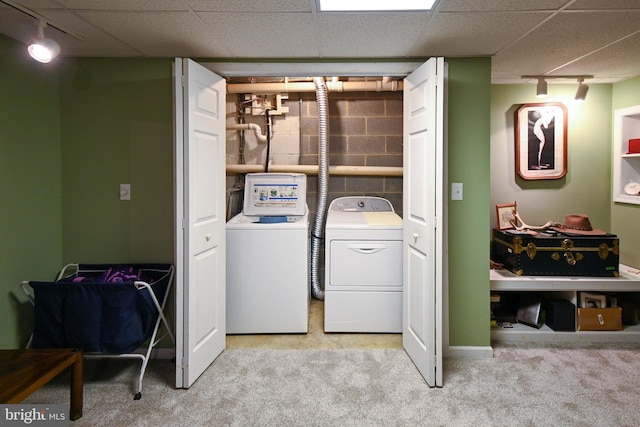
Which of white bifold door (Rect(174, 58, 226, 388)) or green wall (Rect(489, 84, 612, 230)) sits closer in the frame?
white bifold door (Rect(174, 58, 226, 388))

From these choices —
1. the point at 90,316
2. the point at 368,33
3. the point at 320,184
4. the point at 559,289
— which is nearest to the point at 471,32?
the point at 368,33

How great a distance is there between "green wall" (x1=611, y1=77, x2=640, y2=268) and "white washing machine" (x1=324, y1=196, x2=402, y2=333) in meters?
1.90

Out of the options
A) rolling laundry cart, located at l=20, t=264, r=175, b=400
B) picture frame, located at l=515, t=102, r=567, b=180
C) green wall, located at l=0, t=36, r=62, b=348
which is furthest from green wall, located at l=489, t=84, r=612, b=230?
green wall, located at l=0, t=36, r=62, b=348

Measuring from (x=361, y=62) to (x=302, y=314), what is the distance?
181cm

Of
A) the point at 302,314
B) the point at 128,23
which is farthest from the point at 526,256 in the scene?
the point at 128,23

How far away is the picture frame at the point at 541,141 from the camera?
3.39 m

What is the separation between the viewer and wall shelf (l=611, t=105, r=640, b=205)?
326cm

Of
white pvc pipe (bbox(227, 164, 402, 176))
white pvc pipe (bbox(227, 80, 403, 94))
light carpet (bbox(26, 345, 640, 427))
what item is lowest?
light carpet (bbox(26, 345, 640, 427))

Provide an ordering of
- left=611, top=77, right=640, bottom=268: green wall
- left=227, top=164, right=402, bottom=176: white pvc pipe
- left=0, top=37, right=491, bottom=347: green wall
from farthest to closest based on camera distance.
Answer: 1. left=227, top=164, right=402, bottom=176: white pvc pipe
2. left=611, top=77, right=640, bottom=268: green wall
3. left=0, top=37, right=491, bottom=347: green wall

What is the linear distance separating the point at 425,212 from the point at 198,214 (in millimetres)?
1296

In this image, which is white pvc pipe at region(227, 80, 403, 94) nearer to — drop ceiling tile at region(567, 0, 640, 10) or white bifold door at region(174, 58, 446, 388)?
white bifold door at region(174, 58, 446, 388)

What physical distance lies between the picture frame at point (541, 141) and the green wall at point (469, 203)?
1055mm

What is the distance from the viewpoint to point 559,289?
2893mm

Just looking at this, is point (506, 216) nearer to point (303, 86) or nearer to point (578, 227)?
point (578, 227)
